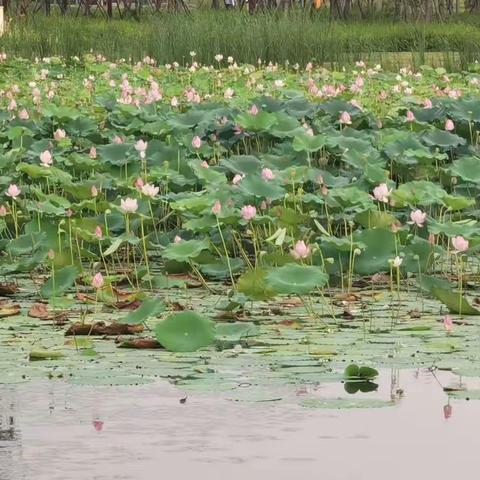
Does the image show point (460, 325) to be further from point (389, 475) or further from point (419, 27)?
point (419, 27)

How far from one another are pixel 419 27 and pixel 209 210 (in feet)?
47.6

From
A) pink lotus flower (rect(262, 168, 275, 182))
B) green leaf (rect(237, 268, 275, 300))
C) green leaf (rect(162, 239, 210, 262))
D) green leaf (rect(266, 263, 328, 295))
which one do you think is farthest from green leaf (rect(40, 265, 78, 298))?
pink lotus flower (rect(262, 168, 275, 182))

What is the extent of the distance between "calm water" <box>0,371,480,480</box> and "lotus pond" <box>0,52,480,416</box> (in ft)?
0.29

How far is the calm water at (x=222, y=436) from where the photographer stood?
10.2 ft

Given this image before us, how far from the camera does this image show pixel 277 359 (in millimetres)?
4184

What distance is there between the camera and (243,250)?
5883 mm

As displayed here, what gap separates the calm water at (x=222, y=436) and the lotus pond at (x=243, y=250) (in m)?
0.09

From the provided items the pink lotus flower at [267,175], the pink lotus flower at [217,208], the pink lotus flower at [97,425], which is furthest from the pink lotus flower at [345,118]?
the pink lotus flower at [97,425]

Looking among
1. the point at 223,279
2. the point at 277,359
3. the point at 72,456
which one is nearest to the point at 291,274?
the point at 277,359

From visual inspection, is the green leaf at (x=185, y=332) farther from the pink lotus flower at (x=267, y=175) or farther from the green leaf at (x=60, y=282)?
the pink lotus flower at (x=267, y=175)

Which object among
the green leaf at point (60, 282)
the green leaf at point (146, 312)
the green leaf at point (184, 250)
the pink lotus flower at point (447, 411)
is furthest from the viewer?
the green leaf at point (184, 250)

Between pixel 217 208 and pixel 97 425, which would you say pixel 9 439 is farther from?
pixel 217 208

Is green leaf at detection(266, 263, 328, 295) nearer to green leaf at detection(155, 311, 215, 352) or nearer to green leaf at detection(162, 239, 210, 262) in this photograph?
green leaf at detection(155, 311, 215, 352)

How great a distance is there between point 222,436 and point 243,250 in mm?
2551
